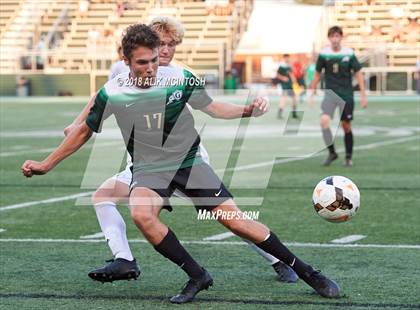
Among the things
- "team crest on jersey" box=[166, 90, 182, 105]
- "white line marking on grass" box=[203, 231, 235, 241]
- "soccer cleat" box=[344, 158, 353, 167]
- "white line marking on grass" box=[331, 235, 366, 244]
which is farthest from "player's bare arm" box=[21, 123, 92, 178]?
"soccer cleat" box=[344, 158, 353, 167]

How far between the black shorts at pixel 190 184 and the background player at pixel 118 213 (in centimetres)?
14

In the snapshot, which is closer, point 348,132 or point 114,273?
point 114,273

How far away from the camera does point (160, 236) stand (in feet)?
20.3

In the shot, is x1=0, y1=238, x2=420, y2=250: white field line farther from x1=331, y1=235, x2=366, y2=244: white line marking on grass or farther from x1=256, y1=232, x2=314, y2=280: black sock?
x1=256, y1=232, x2=314, y2=280: black sock

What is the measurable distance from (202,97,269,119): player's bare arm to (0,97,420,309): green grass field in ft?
3.69

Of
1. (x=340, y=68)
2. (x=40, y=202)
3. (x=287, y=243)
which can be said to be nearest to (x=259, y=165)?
(x=340, y=68)

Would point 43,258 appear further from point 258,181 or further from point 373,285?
point 258,181

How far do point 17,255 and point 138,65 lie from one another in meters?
2.56

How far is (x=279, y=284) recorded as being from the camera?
22.4ft

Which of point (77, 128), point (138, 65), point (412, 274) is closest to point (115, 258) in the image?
point (77, 128)

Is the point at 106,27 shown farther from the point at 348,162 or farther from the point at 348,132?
the point at 348,162

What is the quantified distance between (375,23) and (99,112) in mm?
41196

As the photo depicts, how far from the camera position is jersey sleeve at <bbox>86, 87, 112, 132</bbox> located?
6.28 m

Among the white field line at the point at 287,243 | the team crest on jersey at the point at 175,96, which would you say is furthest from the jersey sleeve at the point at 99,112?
the white field line at the point at 287,243
